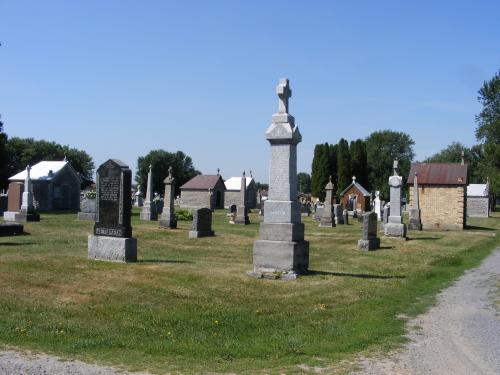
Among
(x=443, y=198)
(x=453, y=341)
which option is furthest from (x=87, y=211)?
(x=453, y=341)

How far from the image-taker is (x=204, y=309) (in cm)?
898

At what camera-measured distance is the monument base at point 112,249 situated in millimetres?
13281

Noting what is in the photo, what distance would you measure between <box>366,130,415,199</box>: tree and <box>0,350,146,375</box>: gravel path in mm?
93794

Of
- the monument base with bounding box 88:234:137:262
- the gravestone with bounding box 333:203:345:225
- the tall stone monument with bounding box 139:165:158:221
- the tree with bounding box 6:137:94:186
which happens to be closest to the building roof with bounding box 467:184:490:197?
the gravestone with bounding box 333:203:345:225

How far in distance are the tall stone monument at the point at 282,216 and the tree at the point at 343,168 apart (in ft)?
213

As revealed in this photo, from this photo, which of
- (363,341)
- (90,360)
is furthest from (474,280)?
(90,360)

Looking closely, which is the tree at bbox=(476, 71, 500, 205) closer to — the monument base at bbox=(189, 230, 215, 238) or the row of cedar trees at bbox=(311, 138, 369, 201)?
the row of cedar trees at bbox=(311, 138, 369, 201)

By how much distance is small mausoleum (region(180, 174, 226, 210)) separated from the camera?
63562mm

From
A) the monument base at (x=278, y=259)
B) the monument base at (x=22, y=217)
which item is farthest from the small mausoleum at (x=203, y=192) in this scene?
the monument base at (x=278, y=259)

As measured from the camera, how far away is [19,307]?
28.4 ft

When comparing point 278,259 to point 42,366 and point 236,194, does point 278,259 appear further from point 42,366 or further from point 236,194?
point 236,194

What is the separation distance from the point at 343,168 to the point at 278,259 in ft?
218

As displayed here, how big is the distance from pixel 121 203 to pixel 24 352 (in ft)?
23.9

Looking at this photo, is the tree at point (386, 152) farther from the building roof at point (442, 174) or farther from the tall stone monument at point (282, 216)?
the tall stone monument at point (282, 216)
